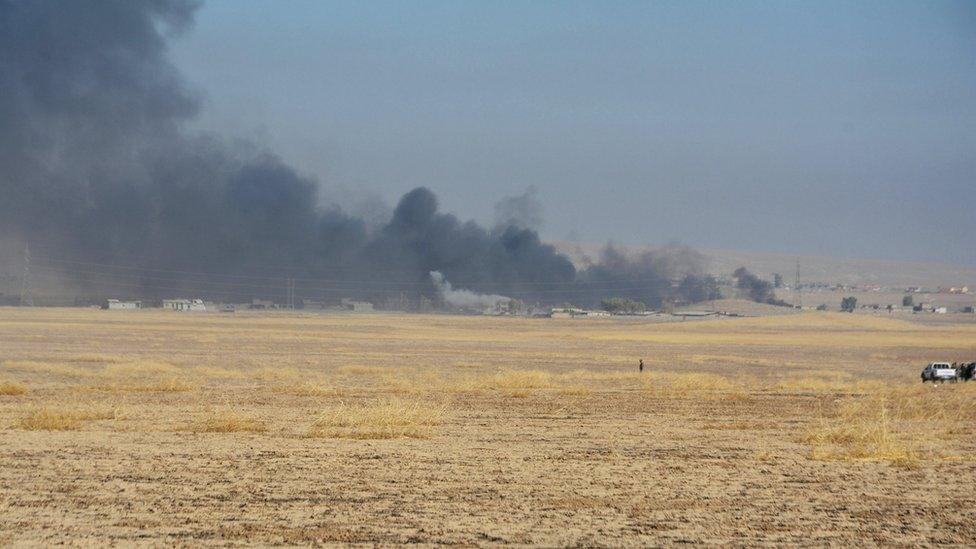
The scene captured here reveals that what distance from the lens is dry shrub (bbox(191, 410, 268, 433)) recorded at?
22500 mm

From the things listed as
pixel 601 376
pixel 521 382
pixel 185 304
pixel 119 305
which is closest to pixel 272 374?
pixel 521 382

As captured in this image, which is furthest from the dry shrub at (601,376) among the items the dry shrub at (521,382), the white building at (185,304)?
the white building at (185,304)

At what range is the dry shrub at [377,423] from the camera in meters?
22.1

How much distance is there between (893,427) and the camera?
25219 millimetres

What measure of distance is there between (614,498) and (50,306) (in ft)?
431

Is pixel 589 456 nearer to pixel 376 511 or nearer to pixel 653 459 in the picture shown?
pixel 653 459

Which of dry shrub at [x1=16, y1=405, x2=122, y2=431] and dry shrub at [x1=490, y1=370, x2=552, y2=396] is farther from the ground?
dry shrub at [x1=16, y1=405, x2=122, y2=431]

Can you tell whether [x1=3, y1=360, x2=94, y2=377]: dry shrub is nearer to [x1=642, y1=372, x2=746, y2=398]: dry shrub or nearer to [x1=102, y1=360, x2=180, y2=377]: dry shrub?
[x1=102, y1=360, x2=180, y2=377]: dry shrub

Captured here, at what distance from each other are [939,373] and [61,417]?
111 ft

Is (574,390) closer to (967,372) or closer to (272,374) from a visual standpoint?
(272,374)

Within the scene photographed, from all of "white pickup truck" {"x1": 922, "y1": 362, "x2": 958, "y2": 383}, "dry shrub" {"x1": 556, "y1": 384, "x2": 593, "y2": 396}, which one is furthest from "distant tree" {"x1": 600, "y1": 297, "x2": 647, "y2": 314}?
"dry shrub" {"x1": 556, "y1": 384, "x2": 593, "y2": 396}

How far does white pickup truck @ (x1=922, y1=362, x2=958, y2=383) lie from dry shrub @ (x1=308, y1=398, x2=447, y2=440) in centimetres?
2667

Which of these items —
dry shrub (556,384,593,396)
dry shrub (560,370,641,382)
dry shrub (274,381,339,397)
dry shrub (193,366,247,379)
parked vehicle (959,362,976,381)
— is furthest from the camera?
parked vehicle (959,362,976,381)

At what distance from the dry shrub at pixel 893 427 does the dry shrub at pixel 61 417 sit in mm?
13097
